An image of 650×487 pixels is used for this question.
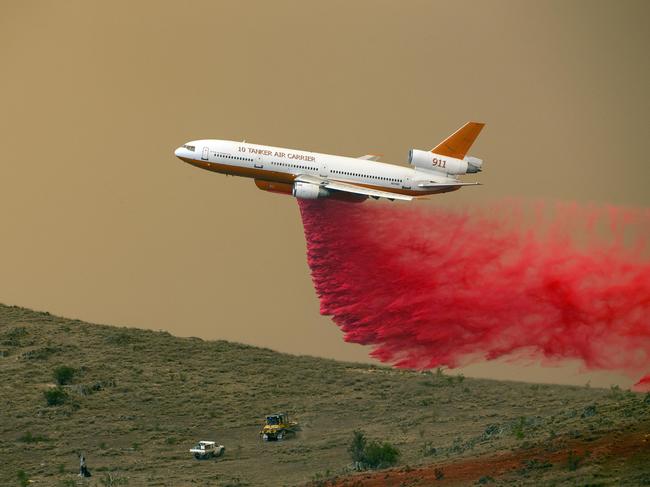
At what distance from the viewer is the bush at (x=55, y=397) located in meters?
94.3

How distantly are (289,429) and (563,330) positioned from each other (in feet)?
49.0

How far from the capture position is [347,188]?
312 ft

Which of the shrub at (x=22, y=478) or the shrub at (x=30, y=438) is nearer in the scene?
the shrub at (x=22, y=478)

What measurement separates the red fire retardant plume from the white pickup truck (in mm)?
10262

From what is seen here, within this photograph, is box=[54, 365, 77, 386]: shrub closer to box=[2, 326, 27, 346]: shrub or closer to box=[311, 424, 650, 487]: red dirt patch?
box=[2, 326, 27, 346]: shrub

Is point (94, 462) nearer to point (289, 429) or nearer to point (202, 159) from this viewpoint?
point (289, 429)

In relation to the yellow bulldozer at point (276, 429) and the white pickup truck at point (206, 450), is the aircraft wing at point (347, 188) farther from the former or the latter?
the white pickup truck at point (206, 450)

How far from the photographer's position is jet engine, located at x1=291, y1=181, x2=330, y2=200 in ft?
310

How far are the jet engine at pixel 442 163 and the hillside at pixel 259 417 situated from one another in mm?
12093

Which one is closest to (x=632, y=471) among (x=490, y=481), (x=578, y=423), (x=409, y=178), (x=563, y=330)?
(x=490, y=481)

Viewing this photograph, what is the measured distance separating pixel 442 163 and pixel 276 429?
17719mm

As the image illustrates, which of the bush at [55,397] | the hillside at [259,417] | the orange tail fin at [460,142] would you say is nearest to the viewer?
the hillside at [259,417]

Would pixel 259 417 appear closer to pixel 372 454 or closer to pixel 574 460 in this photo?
pixel 372 454

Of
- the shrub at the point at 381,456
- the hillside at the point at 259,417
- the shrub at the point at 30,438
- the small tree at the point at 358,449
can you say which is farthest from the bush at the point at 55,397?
the shrub at the point at 381,456
